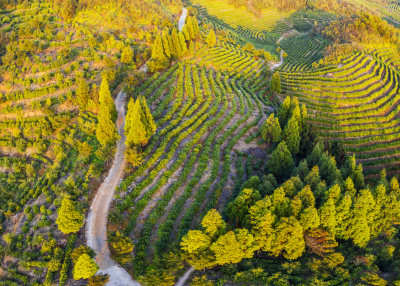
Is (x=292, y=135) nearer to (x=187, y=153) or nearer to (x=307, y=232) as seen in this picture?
(x=187, y=153)

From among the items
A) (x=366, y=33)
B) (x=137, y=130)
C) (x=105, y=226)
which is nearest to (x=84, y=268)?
(x=105, y=226)

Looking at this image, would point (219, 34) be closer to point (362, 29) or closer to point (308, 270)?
point (362, 29)

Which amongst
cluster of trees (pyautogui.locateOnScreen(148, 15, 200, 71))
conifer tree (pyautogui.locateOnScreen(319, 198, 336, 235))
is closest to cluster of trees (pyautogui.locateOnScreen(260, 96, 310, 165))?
conifer tree (pyautogui.locateOnScreen(319, 198, 336, 235))

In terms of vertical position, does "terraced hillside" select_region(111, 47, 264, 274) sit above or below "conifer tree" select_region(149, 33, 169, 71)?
below

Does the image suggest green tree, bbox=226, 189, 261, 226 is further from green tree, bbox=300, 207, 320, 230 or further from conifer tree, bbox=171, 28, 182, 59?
conifer tree, bbox=171, 28, 182, 59

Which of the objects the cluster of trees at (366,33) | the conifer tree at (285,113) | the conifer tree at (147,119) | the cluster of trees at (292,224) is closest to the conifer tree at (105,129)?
the conifer tree at (147,119)
